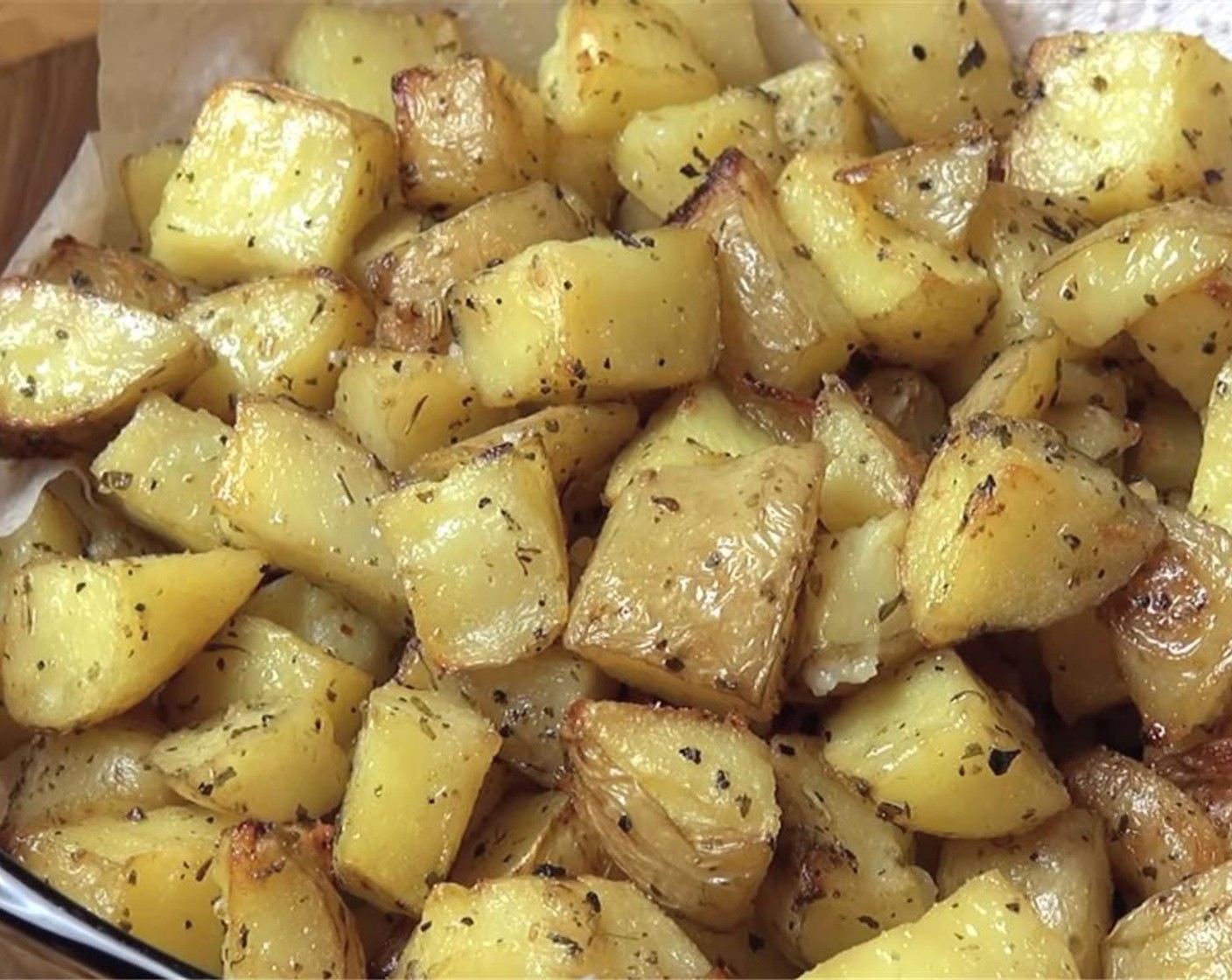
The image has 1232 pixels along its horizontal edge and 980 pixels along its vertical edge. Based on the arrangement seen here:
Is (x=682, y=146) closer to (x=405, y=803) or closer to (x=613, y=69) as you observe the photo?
(x=613, y=69)

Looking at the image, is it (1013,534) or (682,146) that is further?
(682,146)

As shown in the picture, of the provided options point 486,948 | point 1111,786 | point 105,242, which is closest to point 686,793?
point 486,948

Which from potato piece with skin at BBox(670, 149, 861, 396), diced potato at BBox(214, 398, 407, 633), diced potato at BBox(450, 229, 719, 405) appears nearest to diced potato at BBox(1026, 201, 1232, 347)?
potato piece with skin at BBox(670, 149, 861, 396)

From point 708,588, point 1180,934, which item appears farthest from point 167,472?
point 1180,934

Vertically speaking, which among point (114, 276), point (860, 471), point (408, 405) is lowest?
point (860, 471)

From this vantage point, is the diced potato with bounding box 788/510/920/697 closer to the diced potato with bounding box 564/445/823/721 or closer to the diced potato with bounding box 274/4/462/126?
the diced potato with bounding box 564/445/823/721
